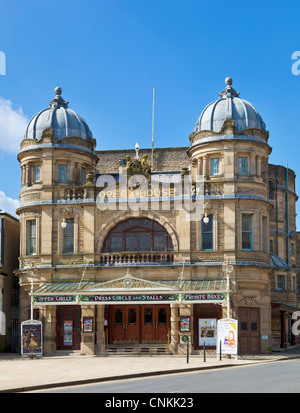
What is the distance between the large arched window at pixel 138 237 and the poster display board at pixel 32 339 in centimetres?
695

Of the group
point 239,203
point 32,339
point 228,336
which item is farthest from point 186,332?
point 32,339

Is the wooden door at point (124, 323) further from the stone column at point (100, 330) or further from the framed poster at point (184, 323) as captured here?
the framed poster at point (184, 323)

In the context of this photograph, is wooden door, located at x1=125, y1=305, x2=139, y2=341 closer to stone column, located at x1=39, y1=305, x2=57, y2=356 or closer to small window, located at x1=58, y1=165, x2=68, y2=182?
stone column, located at x1=39, y1=305, x2=57, y2=356

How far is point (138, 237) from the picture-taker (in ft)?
138

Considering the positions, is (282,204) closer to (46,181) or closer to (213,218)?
(213,218)

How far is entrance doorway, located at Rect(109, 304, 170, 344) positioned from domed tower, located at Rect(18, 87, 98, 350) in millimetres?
3830

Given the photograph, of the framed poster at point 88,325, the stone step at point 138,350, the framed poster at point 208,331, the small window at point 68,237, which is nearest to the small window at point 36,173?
the small window at point 68,237

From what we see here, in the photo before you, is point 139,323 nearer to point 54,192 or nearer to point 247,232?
point 247,232

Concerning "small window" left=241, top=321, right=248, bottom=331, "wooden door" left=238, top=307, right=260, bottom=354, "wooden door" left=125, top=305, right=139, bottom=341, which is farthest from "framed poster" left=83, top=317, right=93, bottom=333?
"small window" left=241, top=321, right=248, bottom=331

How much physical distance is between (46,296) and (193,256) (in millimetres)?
8929

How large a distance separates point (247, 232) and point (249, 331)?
5859mm

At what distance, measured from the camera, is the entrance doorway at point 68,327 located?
4156cm
